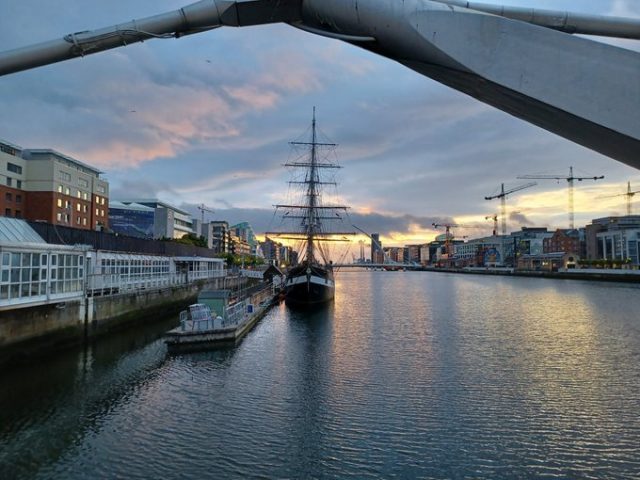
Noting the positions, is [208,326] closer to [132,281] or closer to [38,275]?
[38,275]

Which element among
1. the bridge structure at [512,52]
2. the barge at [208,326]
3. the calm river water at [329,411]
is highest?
the bridge structure at [512,52]

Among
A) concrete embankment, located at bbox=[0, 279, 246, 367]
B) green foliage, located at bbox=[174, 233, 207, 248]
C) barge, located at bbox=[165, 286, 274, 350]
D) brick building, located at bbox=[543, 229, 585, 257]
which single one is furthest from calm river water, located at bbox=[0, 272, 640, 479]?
brick building, located at bbox=[543, 229, 585, 257]

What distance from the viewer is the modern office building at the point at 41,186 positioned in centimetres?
7612

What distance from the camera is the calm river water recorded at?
11.9 meters

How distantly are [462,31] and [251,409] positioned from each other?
46.1ft

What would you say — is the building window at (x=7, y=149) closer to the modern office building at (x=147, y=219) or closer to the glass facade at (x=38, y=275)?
the modern office building at (x=147, y=219)

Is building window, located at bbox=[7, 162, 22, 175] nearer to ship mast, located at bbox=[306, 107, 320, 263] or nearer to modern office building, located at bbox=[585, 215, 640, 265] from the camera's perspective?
ship mast, located at bbox=[306, 107, 320, 263]

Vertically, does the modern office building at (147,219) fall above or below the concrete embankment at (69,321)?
above

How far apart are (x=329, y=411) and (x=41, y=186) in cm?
8083

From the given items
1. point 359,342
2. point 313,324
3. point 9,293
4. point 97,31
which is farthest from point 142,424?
point 313,324

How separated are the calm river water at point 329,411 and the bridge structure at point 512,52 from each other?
360 inches

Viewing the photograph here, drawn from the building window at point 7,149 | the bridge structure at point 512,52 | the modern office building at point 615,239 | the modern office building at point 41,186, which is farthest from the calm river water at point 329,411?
the modern office building at point 615,239

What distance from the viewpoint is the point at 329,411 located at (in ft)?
52.3

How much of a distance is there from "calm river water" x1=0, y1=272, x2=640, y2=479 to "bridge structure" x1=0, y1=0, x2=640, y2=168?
914cm
